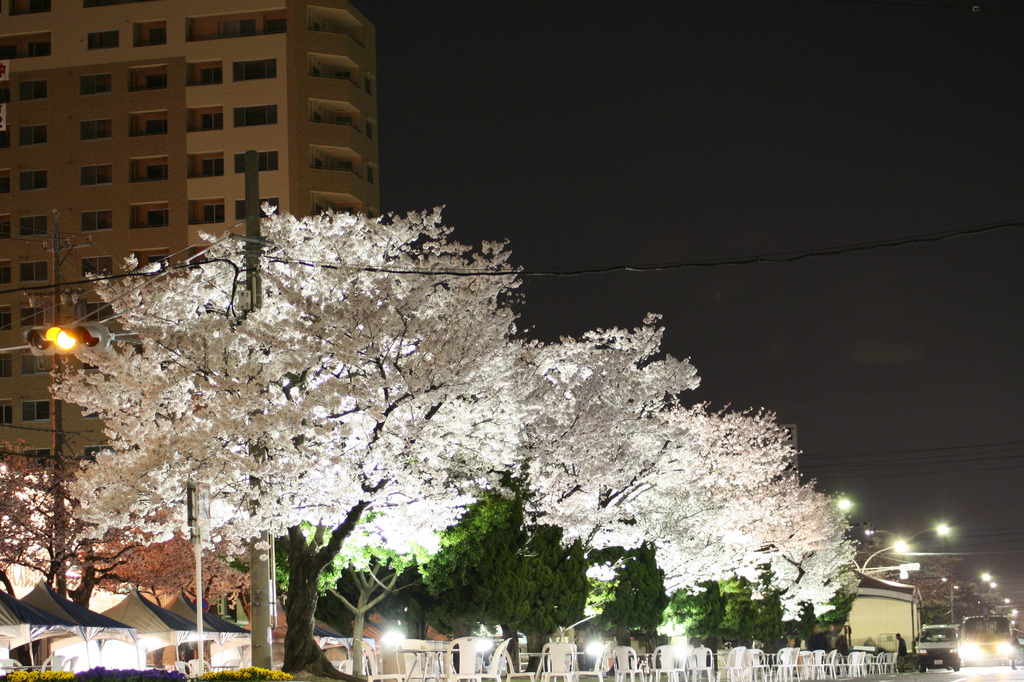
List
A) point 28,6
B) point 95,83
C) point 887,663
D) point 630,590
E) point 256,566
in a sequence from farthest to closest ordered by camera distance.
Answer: point 28,6, point 95,83, point 887,663, point 630,590, point 256,566

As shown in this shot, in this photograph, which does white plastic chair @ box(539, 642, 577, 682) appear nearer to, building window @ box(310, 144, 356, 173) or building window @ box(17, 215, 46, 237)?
building window @ box(310, 144, 356, 173)

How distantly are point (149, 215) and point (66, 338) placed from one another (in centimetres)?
5530

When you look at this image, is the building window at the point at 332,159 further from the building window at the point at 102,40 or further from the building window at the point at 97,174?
the building window at the point at 102,40

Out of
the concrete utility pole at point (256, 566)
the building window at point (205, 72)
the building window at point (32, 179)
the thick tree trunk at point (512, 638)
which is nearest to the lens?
the concrete utility pole at point (256, 566)

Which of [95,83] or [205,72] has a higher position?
[205,72]

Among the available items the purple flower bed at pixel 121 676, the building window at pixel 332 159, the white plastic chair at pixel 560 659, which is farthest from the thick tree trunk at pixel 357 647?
the building window at pixel 332 159

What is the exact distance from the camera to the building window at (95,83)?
68.1 m

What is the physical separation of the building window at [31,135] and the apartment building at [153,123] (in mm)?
53

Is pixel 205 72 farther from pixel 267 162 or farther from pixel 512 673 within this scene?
pixel 512 673

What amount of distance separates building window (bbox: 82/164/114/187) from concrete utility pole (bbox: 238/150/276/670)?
50864mm

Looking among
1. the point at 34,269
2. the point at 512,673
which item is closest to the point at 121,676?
the point at 512,673

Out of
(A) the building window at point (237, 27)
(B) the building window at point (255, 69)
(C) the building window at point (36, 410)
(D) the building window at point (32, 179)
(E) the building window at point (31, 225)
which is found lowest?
(C) the building window at point (36, 410)

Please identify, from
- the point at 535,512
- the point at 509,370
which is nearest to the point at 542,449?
the point at 535,512

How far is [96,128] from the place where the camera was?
6819cm
